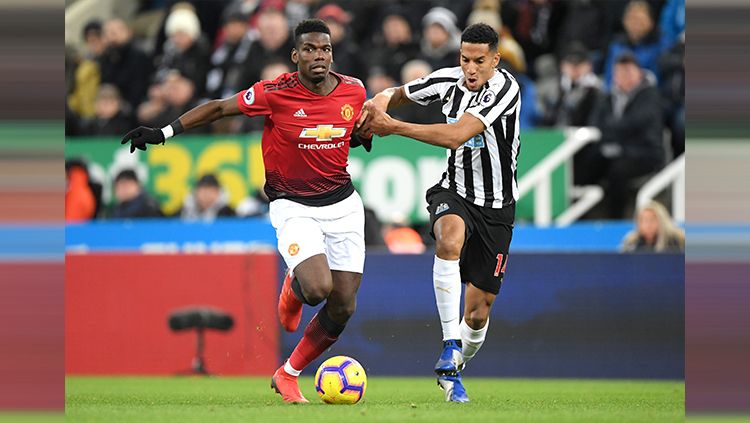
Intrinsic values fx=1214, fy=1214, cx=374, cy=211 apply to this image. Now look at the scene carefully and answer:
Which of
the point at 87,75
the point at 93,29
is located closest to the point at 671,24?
the point at 87,75

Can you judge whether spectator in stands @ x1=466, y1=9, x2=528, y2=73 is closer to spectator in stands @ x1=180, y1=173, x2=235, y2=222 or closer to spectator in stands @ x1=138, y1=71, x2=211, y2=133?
spectator in stands @ x1=180, y1=173, x2=235, y2=222

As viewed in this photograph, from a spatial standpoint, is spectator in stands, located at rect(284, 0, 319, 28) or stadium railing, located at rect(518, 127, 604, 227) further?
spectator in stands, located at rect(284, 0, 319, 28)

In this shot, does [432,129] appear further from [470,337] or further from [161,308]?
[161,308]

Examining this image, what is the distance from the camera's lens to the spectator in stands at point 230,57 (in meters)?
16.3

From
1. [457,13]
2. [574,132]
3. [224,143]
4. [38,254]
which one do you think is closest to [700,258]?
[38,254]

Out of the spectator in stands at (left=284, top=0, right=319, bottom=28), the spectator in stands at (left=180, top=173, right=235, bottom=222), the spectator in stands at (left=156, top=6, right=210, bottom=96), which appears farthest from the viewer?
the spectator in stands at (left=156, top=6, right=210, bottom=96)

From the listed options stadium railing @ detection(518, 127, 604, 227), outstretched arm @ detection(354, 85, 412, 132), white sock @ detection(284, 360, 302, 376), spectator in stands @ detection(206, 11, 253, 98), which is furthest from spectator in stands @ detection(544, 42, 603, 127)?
white sock @ detection(284, 360, 302, 376)

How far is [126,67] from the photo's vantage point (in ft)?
58.7

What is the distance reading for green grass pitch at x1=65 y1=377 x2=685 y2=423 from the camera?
6.86 m

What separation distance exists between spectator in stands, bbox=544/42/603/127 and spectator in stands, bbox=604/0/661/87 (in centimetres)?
41

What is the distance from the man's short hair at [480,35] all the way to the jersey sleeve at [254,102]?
1397 mm

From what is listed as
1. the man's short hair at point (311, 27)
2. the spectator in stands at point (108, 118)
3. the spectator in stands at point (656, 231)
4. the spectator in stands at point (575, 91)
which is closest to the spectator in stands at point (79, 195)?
the spectator in stands at point (108, 118)

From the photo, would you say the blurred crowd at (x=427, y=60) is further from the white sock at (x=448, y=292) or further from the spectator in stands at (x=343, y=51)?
the white sock at (x=448, y=292)

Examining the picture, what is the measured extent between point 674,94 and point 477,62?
21.0 feet
